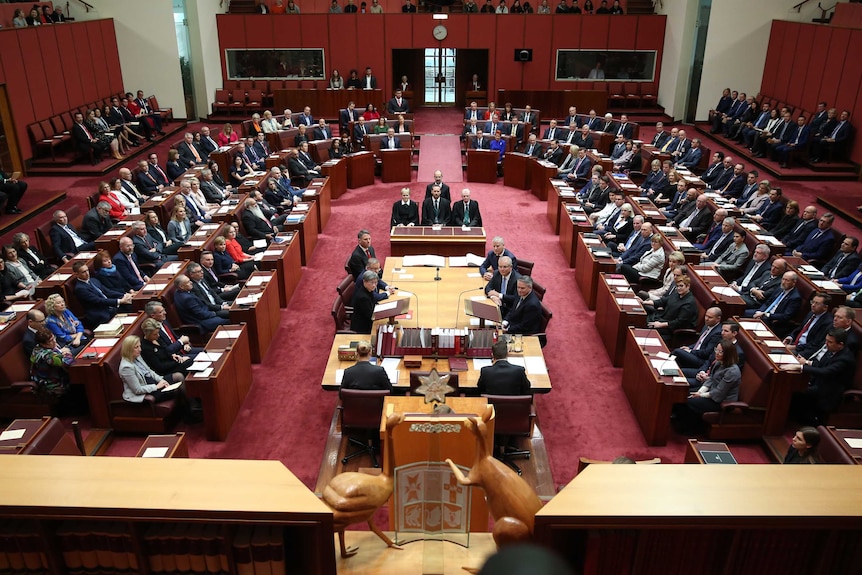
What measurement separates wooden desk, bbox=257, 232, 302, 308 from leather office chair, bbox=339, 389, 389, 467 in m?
3.33

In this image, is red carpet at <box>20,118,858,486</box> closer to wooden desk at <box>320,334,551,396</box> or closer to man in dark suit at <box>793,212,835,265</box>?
wooden desk at <box>320,334,551,396</box>

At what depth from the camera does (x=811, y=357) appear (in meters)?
7.45

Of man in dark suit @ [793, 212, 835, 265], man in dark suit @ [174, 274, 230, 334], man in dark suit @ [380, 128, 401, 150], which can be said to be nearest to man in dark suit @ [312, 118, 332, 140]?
man in dark suit @ [380, 128, 401, 150]

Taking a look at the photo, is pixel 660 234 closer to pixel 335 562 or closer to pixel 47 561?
pixel 335 562

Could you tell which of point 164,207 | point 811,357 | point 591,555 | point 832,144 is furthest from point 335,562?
point 832,144

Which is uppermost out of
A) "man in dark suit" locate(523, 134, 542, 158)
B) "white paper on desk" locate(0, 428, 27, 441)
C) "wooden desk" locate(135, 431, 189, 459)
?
"man in dark suit" locate(523, 134, 542, 158)

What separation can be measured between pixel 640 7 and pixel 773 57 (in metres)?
4.83

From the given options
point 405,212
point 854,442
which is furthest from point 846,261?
point 405,212

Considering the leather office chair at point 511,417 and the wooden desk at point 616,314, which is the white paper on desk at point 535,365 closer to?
the leather office chair at point 511,417

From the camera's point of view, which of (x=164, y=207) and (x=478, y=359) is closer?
(x=478, y=359)

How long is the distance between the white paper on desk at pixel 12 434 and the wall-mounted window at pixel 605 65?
66.9ft

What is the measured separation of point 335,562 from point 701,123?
2049 cm

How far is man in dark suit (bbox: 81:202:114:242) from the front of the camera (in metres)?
10.9

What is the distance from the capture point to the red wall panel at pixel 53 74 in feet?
55.0
